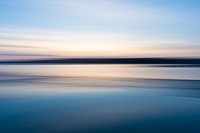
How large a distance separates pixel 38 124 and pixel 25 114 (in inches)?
37.2

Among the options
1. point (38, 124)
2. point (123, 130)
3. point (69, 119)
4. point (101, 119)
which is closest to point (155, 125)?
point (123, 130)

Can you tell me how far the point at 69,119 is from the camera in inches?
227

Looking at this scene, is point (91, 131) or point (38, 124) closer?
point (91, 131)

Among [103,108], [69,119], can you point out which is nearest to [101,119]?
[69,119]

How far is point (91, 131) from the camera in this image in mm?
4910

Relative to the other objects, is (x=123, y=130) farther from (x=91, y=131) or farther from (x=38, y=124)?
(x=38, y=124)

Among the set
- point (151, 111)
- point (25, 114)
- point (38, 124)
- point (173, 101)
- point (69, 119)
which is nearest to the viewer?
point (38, 124)

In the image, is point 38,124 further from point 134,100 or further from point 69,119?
point 134,100

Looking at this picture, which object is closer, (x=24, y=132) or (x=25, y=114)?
(x=24, y=132)

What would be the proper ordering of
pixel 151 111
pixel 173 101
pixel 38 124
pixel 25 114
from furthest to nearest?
pixel 173 101
pixel 151 111
pixel 25 114
pixel 38 124

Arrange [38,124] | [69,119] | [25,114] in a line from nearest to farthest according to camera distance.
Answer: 1. [38,124]
2. [69,119]
3. [25,114]

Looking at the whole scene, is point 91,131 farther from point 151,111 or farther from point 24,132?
point 151,111

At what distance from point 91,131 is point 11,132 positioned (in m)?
1.41

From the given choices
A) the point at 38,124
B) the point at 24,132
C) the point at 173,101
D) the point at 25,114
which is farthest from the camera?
the point at 173,101
